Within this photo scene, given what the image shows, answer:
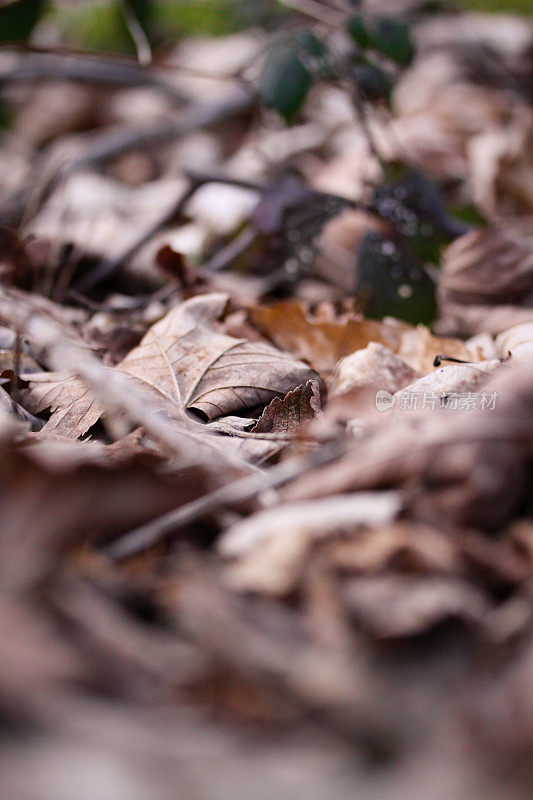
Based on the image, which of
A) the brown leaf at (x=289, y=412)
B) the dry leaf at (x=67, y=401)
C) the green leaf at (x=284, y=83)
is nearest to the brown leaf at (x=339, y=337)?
the brown leaf at (x=289, y=412)

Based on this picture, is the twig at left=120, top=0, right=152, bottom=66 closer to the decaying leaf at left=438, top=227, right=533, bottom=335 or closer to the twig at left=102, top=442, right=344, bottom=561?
the decaying leaf at left=438, top=227, right=533, bottom=335

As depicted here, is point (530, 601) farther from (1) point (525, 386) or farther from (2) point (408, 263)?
(2) point (408, 263)

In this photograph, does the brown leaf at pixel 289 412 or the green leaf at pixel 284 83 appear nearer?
the brown leaf at pixel 289 412

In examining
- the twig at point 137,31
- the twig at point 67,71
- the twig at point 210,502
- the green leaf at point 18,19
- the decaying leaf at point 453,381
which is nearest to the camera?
the twig at point 210,502

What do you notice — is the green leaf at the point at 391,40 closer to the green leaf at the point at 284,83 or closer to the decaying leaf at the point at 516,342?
the green leaf at the point at 284,83

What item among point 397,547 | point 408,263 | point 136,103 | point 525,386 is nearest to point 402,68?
point 408,263
